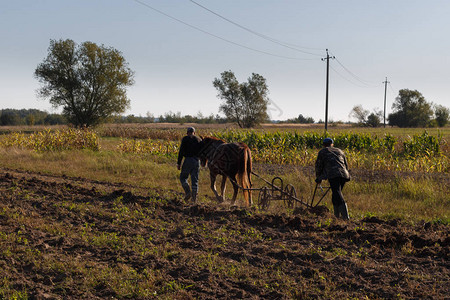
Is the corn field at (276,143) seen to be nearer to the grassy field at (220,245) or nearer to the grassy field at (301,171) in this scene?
the grassy field at (301,171)

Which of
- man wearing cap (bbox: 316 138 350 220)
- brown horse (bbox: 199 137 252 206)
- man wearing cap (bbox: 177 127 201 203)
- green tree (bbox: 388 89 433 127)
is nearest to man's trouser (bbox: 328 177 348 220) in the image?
man wearing cap (bbox: 316 138 350 220)

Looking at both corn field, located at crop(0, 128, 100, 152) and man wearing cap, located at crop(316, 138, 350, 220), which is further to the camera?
corn field, located at crop(0, 128, 100, 152)

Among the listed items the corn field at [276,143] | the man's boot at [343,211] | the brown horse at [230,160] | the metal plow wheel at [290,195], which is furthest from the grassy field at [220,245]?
the corn field at [276,143]

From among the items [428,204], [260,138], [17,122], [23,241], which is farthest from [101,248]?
[17,122]

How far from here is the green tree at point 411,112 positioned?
89500 mm

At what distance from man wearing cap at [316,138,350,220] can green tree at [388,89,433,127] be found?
3498 inches

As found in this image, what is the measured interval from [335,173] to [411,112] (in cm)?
9117

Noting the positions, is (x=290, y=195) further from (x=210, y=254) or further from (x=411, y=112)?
(x=411, y=112)

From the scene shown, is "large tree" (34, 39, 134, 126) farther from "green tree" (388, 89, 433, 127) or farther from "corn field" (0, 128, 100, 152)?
"green tree" (388, 89, 433, 127)

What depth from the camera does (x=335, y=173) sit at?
884 centimetres

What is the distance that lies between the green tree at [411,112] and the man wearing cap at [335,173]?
8885 cm

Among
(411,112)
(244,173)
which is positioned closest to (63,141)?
(244,173)

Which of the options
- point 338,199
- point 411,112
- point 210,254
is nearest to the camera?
point 210,254

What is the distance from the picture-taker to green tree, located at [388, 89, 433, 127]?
8950cm
